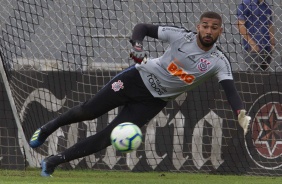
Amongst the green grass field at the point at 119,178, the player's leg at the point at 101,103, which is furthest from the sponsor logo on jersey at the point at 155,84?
the green grass field at the point at 119,178

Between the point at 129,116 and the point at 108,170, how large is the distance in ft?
7.74

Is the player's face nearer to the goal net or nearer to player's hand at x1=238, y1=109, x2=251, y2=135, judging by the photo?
player's hand at x1=238, y1=109, x2=251, y2=135

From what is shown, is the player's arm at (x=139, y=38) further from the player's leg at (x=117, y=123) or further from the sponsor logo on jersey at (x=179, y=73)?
the player's leg at (x=117, y=123)

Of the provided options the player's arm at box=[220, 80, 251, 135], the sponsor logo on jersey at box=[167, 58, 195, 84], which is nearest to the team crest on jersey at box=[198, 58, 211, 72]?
the sponsor logo on jersey at box=[167, 58, 195, 84]

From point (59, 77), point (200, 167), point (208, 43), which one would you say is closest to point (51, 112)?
point (59, 77)

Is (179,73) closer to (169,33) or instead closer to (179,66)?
(179,66)

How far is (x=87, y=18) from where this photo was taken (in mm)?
11758

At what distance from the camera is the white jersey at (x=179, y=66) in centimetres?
954

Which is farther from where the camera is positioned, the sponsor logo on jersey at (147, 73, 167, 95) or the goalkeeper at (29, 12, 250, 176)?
the sponsor logo on jersey at (147, 73, 167, 95)

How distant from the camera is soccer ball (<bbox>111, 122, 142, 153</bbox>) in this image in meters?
8.80

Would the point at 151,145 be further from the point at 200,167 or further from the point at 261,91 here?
the point at 261,91

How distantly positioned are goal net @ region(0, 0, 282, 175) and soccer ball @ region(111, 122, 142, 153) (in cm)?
299

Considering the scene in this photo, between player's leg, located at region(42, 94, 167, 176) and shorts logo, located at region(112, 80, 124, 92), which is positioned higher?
shorts logo, located at region(112, 80, 124, 92)

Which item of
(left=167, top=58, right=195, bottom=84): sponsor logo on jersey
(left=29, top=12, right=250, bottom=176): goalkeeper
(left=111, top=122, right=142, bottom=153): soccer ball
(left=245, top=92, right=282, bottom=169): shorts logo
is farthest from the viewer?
(left=245, top=92, right=282, bottom=169): shorts logo
